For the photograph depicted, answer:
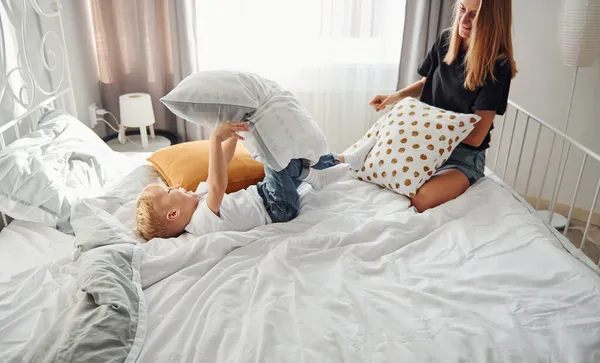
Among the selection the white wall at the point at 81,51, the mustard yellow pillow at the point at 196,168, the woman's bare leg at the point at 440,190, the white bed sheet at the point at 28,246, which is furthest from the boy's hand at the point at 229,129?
the white wall at the point at 81,51

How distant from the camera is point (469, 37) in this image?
1.90 metres

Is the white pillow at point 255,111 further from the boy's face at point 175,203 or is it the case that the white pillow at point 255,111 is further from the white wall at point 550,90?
the white wall at point 550,90

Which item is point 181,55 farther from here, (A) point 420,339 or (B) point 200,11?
(A) point 420,339

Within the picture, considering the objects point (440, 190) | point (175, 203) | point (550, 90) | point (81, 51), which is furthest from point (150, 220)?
point (550, 90)

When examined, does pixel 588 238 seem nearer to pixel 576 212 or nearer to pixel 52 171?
pixel 576 212

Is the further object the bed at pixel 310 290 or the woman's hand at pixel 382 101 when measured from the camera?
the woman's hand at pixel 382 101

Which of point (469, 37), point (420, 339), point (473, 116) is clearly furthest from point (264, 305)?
point (469, 37)

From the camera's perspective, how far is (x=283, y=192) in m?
1.71

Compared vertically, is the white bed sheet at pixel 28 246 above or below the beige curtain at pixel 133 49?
below

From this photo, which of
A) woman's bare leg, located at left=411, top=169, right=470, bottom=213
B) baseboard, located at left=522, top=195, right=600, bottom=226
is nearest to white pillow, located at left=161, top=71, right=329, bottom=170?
woman's bare leg, located at left=411, top=169, right=470, bottom=213

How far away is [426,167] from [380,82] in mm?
1202

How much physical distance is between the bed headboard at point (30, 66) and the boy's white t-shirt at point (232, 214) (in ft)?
2.25

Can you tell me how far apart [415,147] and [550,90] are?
133 cm

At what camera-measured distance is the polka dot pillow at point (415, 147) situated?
6.18 feet
